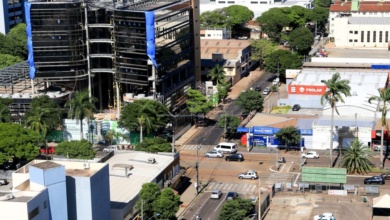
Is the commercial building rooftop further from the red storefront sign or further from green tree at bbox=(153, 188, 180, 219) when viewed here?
the red storefront sign

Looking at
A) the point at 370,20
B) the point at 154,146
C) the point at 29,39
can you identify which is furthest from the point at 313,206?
the point at 370,20

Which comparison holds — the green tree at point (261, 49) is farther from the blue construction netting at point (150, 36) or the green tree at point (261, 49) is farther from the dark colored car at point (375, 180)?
the dark colored car at point (375, 180)

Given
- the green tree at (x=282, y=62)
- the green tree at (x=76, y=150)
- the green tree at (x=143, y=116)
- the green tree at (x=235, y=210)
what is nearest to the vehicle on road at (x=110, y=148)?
the green tree at (x=143, y=116)

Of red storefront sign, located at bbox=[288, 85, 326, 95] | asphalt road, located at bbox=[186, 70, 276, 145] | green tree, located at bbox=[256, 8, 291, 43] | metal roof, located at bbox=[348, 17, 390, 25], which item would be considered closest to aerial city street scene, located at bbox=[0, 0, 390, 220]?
red storefront sign, located at bbox=[288, 85, 326, 95]

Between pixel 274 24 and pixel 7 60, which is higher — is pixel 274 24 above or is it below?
above

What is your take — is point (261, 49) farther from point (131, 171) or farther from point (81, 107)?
point (131, 171)
